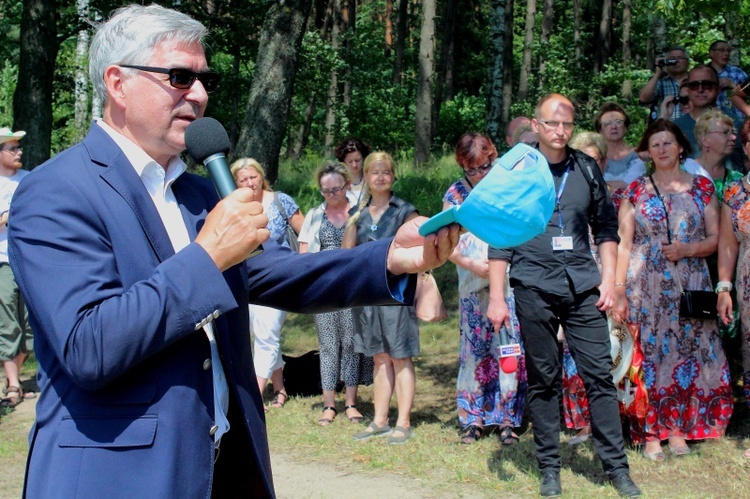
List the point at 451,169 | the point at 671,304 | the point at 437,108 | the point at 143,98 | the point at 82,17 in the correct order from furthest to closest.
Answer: the point at 437,108 → the point at 451,169 → the point at 82,17 → the point at 671,304 → the point at 143,98

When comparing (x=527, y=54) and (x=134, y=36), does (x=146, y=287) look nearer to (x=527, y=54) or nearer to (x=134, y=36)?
(x=134, y=36)

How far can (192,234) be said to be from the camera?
8.28 ft

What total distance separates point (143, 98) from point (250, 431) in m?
0.95

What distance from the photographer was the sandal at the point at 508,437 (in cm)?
692

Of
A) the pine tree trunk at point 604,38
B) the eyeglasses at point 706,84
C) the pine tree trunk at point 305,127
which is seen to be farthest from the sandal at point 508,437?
the pine tree trunk at point 305,127

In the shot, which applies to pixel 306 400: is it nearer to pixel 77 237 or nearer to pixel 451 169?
pixel 77 237

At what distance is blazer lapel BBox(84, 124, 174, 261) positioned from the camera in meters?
2.33

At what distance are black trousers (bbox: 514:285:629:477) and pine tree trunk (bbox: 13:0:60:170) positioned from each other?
36.7 ft

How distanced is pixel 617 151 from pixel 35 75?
1069cm

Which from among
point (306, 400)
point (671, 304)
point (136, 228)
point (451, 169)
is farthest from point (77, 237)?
point (451, 169)

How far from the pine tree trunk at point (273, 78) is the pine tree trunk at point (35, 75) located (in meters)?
5.10

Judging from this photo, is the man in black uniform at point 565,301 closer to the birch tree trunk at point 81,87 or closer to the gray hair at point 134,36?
the gray hair at point 134,36

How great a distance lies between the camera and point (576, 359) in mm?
5812

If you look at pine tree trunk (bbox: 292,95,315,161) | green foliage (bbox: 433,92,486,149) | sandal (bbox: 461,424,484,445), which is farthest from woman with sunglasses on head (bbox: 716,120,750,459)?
green foliage (bbox: 433,92,486,149)
